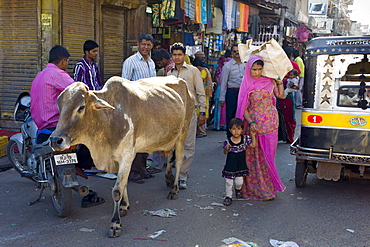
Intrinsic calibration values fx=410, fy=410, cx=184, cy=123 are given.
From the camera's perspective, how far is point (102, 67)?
931 cm

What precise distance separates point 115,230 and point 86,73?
254 cm

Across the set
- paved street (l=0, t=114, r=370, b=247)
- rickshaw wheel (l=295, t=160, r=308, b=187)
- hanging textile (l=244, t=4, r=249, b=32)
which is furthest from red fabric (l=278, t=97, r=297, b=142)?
hanging textile (l=244, t=4, r=249, b=32)

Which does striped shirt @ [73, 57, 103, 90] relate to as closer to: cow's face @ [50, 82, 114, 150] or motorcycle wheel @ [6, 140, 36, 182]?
motorcycle wheel @ [6, 140, 36, 182]

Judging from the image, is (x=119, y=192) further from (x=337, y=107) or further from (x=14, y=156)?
(x=337, y=107)

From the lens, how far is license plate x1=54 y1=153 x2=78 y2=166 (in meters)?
4.45

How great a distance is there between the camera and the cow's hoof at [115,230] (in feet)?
13.5

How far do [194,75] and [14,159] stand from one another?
2.86 metres

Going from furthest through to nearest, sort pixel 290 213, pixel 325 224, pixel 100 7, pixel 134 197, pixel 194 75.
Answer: pixel 100 7
pixel 194 75
pixel 134 197
pixel 290 213
pixel 325 224

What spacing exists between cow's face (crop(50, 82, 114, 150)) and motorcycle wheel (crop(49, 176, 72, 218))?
2.30ft

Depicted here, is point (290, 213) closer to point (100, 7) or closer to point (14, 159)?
point (14, 159)

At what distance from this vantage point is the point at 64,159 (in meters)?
4.49

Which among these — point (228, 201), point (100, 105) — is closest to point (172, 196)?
point (228, 201)

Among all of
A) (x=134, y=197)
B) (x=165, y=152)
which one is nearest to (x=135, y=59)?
(x=165, y=152)

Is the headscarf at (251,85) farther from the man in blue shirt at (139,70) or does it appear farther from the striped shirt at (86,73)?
the striped shirt at (86,73)
